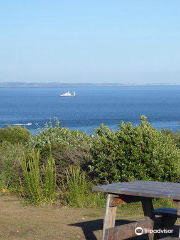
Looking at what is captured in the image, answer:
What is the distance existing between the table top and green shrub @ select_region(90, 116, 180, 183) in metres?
3.46

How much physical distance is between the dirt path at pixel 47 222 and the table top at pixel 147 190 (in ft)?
4.25

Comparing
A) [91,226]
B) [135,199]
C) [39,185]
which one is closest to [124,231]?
[135,199]

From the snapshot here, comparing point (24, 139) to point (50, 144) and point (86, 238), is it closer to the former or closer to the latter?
point (50, 144)

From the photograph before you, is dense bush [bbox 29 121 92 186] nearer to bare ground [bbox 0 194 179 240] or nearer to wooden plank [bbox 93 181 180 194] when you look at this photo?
bare ground [bbox 0 194 179 240]

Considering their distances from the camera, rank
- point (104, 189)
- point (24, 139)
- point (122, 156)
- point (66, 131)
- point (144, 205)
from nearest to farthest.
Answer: point (104, 189), point (144, 205), point (122, 156), point (66, 131), point (24, 139)

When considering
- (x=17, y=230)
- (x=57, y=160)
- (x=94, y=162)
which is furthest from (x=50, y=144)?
(x=17, y=230)

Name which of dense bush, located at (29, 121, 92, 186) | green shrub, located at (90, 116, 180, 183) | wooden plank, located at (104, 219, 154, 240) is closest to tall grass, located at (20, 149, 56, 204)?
dense bush, located at (29, 121, 92, 186)

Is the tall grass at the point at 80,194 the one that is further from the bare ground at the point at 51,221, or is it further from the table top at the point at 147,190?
the table top at the point at 147,190

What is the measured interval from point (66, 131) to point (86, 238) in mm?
6266

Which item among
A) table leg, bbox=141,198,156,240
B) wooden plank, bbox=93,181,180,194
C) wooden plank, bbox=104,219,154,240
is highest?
wooden plank, bbox=93,181,180,194

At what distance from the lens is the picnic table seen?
237 inches

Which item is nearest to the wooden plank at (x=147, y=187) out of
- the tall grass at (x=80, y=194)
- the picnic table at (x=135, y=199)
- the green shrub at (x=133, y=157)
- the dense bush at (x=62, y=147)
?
the picnic table at (x=135, y=199)

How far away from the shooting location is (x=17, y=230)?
785 cm

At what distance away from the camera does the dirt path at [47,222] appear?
758 cm
